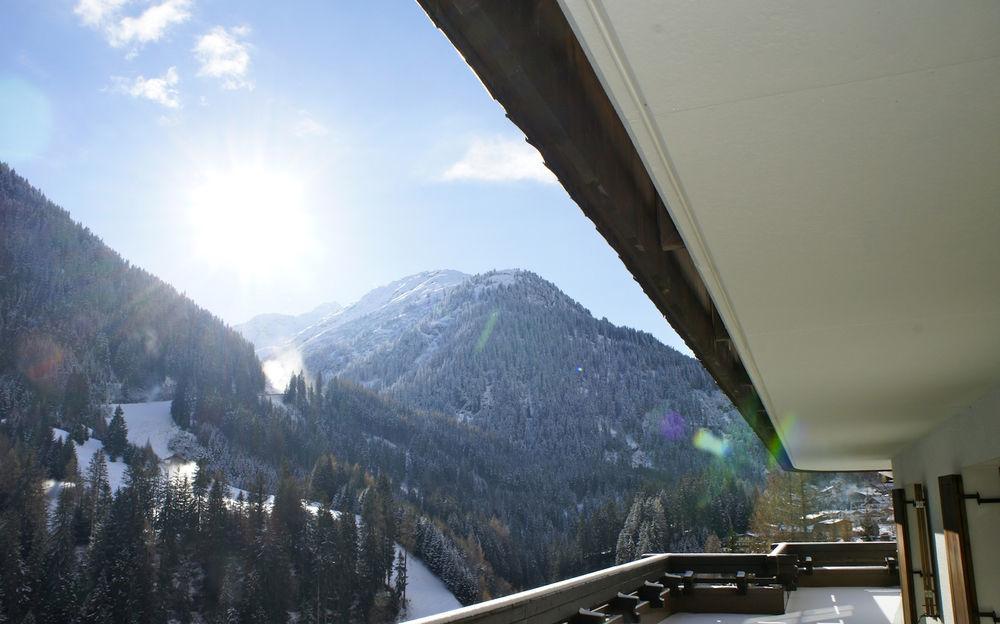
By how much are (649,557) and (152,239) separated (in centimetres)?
15351

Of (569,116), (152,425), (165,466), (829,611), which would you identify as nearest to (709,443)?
(165,466)

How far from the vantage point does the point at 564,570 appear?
77000mm

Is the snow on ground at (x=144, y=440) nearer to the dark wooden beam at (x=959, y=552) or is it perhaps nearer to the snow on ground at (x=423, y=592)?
the snow on ground at (x=423, y=592)

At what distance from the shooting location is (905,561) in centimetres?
750

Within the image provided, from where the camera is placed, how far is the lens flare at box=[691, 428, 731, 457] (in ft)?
351

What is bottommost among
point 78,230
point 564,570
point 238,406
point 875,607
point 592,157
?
point 564,570

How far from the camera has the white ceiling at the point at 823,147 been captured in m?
1.01

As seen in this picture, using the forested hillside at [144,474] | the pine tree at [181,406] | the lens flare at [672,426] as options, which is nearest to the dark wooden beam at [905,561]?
the forested hillside at [144,474]

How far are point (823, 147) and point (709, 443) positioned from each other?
120 metres

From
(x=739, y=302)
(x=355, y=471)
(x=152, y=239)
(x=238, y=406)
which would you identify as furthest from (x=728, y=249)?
(x=152, y=239)

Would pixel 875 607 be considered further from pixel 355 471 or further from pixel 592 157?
pixel 355 471

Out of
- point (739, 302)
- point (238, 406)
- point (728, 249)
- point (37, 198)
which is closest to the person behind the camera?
point (728, 249)

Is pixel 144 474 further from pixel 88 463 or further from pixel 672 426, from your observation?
pixel 672 426

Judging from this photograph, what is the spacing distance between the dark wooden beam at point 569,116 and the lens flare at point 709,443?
109m
